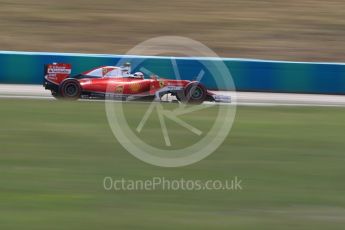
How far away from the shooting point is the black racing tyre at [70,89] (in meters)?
13.2

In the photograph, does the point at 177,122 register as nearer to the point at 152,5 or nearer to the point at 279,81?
the point at 279,81

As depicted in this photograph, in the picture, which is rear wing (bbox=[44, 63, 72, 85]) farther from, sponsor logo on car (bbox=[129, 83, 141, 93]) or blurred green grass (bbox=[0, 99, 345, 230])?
blurred green grass (bbox=[0, 99, 345, 230])

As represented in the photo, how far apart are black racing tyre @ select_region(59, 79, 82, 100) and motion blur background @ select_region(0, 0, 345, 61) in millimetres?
6272

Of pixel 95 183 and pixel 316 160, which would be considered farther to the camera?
pixel 316 160

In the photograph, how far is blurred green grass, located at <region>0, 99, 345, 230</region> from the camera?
5.69 meters

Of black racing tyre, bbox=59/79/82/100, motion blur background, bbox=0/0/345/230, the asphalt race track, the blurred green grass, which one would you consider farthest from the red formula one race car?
the blurred green grass

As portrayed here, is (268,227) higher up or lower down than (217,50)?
lower down

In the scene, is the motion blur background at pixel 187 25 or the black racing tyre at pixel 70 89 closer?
the black racing tyre at pixel 70 89

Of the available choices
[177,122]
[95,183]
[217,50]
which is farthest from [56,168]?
[217,50]

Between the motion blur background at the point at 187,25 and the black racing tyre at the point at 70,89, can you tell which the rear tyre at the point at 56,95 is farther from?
the motion blur background at the point at 187,25

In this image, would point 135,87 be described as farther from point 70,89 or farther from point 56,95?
point 56,95

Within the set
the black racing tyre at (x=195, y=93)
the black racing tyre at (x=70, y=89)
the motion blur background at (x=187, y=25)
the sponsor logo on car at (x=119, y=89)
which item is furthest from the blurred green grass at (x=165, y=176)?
the motion blur background at (x=187, y=25)

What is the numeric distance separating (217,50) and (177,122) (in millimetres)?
9653

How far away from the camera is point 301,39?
2077 centimetres
